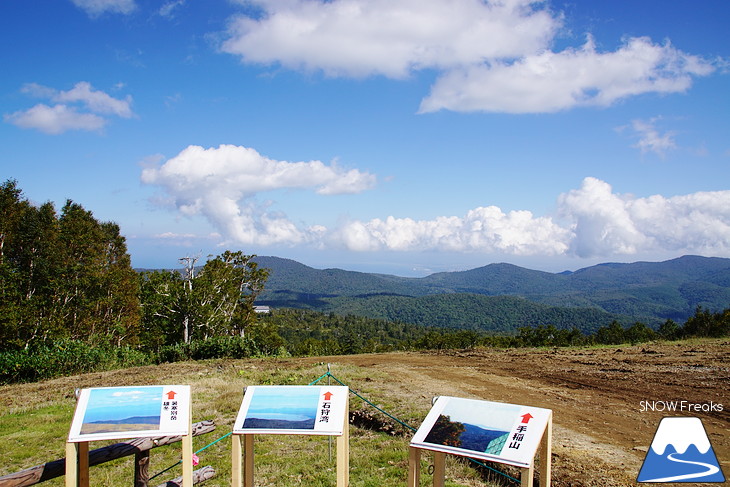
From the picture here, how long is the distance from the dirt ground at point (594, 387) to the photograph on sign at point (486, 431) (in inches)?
120

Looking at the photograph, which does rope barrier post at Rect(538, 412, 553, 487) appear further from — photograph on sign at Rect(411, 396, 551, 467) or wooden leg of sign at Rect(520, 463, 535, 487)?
wooden leg of sign at Rect(520, 463, 535, 487)

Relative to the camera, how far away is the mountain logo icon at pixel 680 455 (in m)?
5.70

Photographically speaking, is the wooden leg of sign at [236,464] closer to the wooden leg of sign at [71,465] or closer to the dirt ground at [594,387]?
the wooden leg of sign at [71,465]

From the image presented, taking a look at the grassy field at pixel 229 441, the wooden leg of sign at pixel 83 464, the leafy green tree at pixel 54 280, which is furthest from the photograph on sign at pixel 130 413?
the leafy green tree at pixel 54 280

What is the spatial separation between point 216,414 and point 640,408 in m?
10.5

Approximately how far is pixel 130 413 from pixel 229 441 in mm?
5119

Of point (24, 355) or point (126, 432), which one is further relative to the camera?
point (24, 355)

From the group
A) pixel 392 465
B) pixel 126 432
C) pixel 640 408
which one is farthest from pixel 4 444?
pixel 640 408

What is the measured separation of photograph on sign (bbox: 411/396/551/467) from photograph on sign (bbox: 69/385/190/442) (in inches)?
113

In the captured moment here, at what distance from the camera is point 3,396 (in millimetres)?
15844

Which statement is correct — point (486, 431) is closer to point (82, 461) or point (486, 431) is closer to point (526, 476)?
point (526, 476)

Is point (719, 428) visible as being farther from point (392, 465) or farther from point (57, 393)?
point (57, 393)

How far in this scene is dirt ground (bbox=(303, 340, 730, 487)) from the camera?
8.15m

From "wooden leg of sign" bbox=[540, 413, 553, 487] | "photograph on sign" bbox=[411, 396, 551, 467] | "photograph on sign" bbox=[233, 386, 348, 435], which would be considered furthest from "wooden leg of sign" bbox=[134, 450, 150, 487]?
"wooden leg of sign" bbox=[540, 413, 553, 487]
